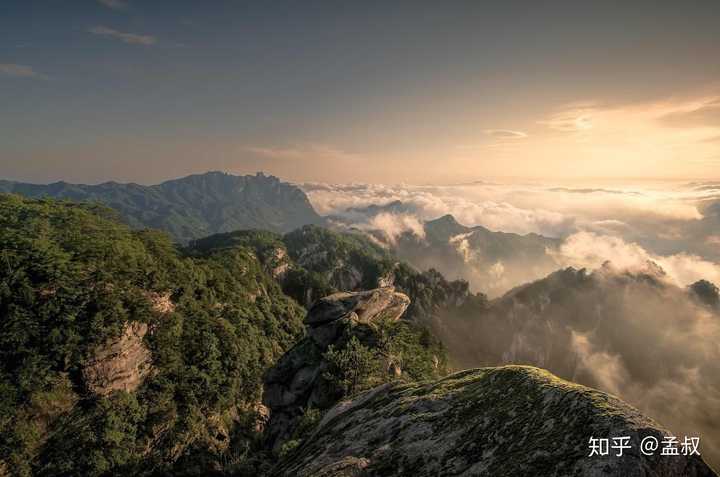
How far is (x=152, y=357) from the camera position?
308 ft

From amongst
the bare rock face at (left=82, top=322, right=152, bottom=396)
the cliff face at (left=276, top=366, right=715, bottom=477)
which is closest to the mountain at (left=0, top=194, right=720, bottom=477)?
the cliff face at (left=276, top=366, right=715, bottom=477)

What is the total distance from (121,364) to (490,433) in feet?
336

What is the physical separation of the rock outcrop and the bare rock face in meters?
48.2

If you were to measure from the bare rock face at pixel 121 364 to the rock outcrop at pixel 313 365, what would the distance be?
158ft

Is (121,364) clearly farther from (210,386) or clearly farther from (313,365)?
(313,365)

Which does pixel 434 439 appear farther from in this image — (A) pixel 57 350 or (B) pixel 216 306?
(B) pixel 216 306

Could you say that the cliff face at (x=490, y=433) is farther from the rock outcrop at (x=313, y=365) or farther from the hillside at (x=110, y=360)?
the hillside at (x=110, y=360)

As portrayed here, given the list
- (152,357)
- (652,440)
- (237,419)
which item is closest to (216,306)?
(152,357)

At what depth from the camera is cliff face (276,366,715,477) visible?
34.0 ft

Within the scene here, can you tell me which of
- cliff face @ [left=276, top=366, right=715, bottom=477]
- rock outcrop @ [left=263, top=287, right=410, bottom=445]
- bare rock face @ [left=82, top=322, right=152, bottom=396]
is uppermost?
cliff face @ [left=276, top=366, right=715, bottom=477]

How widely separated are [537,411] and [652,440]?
4026 mm

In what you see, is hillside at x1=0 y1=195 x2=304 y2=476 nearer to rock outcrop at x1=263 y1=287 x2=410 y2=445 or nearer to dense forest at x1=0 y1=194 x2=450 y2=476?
dense forest at x1=0 y1=194 x2=450 y2=476

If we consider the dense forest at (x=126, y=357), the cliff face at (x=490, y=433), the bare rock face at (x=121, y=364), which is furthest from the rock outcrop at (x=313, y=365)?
the bare rock face at (x=121, y=364)

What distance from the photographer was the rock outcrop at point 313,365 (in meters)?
52.9
